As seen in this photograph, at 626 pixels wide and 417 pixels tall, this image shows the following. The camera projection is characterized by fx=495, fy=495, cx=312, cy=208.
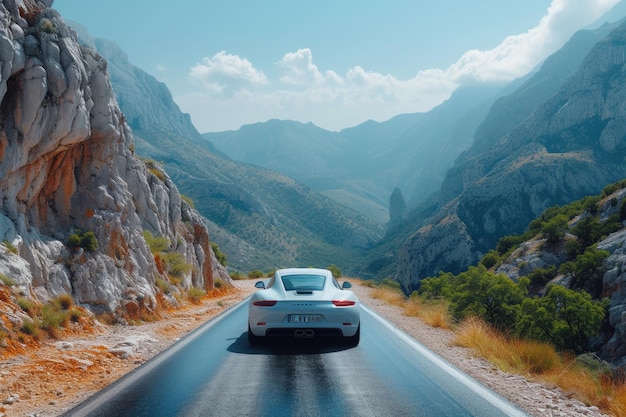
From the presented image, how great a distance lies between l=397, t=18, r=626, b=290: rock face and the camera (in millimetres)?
86250

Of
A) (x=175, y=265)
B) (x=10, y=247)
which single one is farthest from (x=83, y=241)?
(x=175, y=265)

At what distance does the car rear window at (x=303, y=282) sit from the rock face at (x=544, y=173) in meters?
75.5

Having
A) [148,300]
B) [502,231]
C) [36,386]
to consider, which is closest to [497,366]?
[36,386]

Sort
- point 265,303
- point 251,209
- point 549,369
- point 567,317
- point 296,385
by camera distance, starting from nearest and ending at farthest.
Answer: point 296,385 < point 549,369 < point 265,303 < point 567,317 < point 251,209

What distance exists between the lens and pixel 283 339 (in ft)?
33.5

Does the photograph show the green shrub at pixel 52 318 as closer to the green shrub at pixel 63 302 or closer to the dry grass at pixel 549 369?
the green shrub at pixel 63 302

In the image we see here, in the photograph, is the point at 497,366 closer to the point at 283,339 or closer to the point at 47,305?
the point at 283,339

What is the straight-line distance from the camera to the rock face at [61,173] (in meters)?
12.0

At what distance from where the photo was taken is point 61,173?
15.1 m

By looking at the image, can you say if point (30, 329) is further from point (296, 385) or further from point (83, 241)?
point (296, 385)

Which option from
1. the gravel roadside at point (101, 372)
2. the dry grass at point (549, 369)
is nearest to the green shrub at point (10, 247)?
the gravel roadside at point (101, 372)

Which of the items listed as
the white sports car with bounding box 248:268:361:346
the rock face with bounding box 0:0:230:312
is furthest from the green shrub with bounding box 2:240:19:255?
the white sports car with bounding box 248:268:361:346

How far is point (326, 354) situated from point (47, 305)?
641cm

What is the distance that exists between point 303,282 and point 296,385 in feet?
12.0
